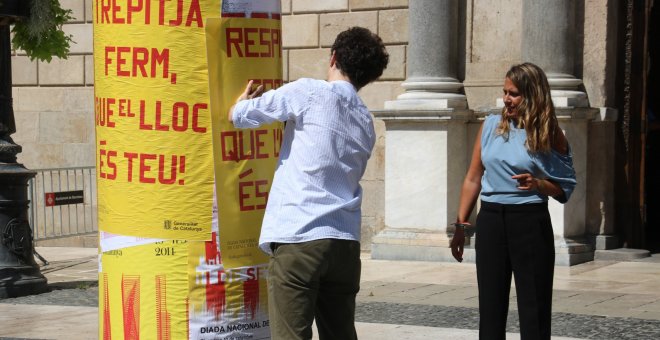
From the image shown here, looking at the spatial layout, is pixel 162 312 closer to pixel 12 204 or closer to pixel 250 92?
pixel 250 92

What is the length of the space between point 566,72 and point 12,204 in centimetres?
577

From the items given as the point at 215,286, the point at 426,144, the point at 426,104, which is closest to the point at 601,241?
the point at 426,144

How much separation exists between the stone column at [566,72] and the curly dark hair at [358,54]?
26.3 ft

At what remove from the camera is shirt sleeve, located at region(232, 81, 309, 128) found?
505 centimetres

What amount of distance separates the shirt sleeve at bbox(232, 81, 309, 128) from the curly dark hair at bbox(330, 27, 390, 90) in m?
0.21

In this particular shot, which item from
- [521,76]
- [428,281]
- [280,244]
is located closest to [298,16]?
[428,281]

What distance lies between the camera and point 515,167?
598cm

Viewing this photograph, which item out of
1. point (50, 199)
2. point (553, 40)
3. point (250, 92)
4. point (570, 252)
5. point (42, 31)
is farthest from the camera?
point (50, 199)

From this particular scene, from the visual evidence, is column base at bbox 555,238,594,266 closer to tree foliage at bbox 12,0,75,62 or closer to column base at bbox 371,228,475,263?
column base at bbox 371,228,475,263

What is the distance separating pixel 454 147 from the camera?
13.5 metres

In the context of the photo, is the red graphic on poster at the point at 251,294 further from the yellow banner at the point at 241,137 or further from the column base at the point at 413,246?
the column base at the point at 413,246

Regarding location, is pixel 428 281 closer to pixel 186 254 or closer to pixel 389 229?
pixel 389 229

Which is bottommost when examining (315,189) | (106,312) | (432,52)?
(106,312)

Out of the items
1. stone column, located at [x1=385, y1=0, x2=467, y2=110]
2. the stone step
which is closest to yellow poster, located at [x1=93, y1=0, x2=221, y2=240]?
stone column, located at [x1=385, y1=0, x2=467, y2=110]
